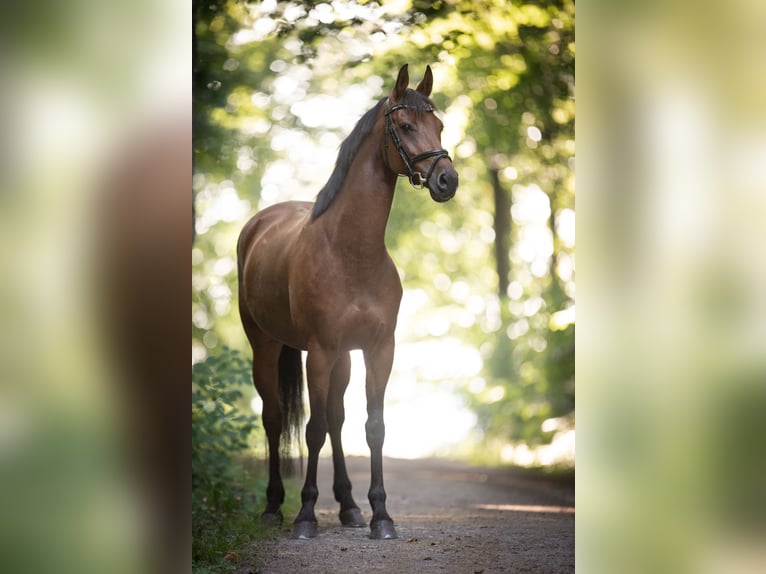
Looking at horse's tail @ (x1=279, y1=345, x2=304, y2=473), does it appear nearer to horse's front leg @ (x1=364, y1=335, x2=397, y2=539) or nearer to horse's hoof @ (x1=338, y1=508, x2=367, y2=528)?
horse's hoof @ (x1=338, y1=508, x2=367, y2=528)

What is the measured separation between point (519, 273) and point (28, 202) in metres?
3.81

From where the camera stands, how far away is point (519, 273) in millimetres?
5910

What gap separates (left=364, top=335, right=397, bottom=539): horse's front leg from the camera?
4.00 meters

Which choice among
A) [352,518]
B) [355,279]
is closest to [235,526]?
[352,518]

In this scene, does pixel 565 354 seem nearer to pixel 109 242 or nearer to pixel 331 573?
pixel 331 573

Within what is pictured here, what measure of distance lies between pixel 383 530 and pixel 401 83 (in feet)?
7.12

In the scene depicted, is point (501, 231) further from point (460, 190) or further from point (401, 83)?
point (401, 83)

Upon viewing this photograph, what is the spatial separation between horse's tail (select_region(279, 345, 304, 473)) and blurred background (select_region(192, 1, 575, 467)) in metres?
0.28

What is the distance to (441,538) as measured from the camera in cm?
399

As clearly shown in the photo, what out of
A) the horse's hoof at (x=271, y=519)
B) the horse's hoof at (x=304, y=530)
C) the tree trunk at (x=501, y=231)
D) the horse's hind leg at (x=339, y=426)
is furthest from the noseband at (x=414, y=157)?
the horse's hoof at (x=271, y=519)

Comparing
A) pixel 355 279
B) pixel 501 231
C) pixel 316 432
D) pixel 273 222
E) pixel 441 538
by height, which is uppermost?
pixel 501 231

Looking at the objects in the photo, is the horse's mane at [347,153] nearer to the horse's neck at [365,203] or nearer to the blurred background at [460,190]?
the horse's neck at [365,203]

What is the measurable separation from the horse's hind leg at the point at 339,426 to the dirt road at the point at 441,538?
0.46ft

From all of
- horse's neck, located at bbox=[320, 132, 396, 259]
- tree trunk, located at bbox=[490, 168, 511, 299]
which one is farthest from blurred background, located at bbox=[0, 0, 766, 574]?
tree trunk, located at bbox=[490, 168, 511, 299]
